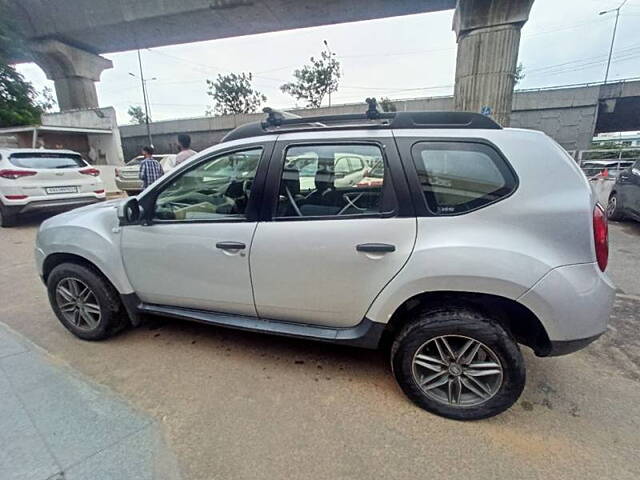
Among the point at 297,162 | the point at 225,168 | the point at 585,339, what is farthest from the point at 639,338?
the point at 225,168

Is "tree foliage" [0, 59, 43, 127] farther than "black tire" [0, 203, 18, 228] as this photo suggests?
Yes

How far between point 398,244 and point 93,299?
2.57m

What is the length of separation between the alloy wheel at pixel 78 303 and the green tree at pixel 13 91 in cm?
1738

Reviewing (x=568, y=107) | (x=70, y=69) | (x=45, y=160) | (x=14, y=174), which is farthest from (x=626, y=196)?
(x=70, y=69)

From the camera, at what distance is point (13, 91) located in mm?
15047

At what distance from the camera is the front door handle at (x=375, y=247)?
5.96 feet

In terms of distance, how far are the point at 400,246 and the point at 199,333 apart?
2.05 m

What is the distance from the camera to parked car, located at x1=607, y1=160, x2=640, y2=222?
18.9ft

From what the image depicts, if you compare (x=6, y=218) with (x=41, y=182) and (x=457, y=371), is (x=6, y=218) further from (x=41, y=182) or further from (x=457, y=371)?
(x=457, y=371)

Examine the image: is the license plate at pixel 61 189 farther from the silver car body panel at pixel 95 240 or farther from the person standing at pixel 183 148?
the silver car body panel at pixel 95 240

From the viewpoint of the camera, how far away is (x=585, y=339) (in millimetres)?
1721

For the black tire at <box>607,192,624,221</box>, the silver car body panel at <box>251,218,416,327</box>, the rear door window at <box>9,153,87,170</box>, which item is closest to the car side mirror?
the silver car body panel at <box>251,218,416,327</box>

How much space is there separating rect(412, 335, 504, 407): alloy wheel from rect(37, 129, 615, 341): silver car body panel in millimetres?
331

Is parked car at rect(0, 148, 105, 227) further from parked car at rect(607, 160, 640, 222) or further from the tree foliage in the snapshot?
the tree foliage
